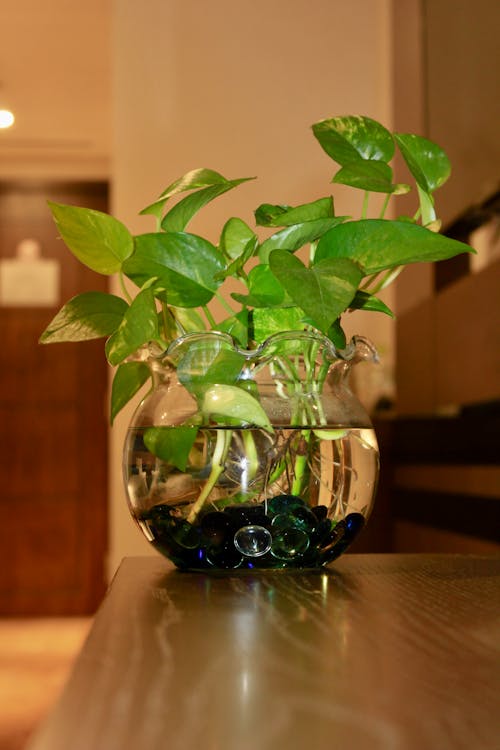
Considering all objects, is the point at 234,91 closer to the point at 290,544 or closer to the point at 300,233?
the point at 300,233

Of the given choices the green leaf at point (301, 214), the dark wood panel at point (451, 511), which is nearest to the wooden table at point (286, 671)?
the green leaf at point (301, 214)

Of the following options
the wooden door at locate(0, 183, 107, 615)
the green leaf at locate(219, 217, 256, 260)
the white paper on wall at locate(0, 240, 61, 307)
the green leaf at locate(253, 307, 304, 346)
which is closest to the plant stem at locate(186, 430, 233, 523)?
the green leaf at locate(253, 307, 304, 346)

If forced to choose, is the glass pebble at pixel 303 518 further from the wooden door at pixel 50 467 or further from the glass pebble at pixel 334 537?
the wooden door at pixel 50 467

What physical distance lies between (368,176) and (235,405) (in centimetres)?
22

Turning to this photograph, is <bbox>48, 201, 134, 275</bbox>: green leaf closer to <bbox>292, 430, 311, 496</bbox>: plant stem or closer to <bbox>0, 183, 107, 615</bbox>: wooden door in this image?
<bbox>292, 430, 311, 496</bbox>: plant stem

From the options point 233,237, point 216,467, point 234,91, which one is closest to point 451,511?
point 234,91

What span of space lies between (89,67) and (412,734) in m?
4.38

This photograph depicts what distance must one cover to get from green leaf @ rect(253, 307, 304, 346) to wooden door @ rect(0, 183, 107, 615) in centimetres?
430

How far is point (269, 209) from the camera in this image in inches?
31.4

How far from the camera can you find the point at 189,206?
2.55 feet

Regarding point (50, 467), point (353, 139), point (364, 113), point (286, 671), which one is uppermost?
point (364, 113)

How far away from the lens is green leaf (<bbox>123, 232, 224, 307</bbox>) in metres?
0.73

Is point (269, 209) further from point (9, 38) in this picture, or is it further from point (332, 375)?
point (9, 38)

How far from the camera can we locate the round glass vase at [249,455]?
69 centimetres
